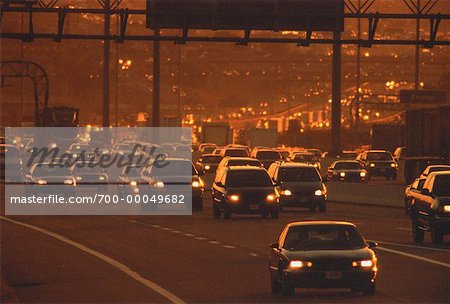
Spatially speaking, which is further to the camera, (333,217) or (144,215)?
(144,215)

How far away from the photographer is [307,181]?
48.4 metres

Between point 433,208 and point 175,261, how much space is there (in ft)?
23.9

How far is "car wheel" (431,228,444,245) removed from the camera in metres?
32.6

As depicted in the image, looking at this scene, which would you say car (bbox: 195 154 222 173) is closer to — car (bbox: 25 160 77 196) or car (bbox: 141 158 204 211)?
car (bbox: 25 160 77 196)

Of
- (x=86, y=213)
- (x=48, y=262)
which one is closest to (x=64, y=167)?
(x=86, y=213)

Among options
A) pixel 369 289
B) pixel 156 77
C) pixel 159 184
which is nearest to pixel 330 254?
pixel 369 289

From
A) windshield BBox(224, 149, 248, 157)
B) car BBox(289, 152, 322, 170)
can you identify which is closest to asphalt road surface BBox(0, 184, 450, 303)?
windshield BBox(224, 149, 248, 157)

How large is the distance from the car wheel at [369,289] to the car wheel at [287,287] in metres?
1.04

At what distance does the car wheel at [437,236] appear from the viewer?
32.6 meters

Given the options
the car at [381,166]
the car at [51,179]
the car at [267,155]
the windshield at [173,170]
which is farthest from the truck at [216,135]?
the windshield at [173,170]

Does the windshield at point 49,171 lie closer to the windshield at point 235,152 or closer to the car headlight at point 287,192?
the car headlight at point 287,192

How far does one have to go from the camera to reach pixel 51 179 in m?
55.5

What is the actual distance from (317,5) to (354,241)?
1032 inches

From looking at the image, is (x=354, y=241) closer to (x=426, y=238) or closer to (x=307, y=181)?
(x=426, y=238)
